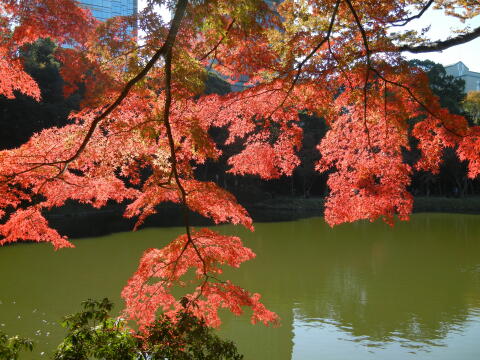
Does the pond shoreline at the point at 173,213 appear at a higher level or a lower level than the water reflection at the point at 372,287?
higher

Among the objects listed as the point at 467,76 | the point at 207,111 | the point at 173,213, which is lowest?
the point at 173,213

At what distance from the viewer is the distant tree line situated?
1495cm

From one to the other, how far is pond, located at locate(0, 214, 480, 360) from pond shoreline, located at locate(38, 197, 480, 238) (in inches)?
84.0

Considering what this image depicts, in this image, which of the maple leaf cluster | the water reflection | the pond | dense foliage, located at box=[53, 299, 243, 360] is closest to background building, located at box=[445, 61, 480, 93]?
the water reflection

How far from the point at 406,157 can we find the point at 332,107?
52.9ft

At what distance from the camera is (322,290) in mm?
6398

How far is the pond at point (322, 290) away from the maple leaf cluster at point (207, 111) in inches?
64.5

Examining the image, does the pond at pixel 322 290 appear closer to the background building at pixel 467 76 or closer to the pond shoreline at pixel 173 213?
the pond shoreline at pixel 173 213

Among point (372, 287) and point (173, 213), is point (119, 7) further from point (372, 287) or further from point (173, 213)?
point (372, 287)

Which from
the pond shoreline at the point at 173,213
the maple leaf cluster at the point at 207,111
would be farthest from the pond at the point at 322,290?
the pond shoreline at the point at 173,213

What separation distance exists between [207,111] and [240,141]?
1441cm

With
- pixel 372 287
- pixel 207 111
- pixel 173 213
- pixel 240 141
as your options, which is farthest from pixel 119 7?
pixel 372 287

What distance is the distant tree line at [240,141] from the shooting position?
1495 cm

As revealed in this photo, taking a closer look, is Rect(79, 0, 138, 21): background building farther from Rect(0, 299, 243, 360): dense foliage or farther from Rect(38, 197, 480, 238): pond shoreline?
Rect(38, 197, 480, 238): pond shoreline
